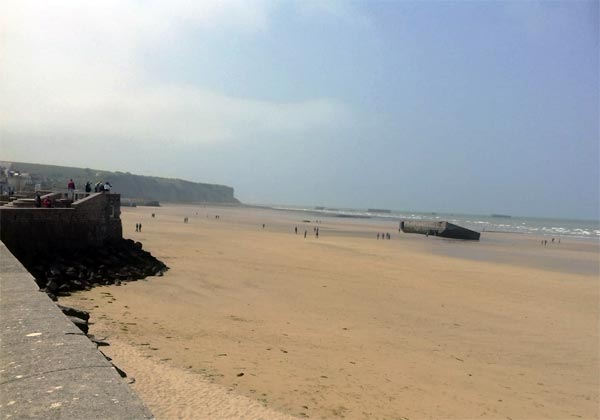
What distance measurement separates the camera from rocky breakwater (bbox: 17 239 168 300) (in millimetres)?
13266

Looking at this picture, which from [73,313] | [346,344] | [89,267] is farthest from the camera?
[89,267]

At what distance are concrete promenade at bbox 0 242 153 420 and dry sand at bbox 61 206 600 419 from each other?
182 cm

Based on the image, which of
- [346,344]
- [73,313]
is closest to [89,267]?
[73,313]

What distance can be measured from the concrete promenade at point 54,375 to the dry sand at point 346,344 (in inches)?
71.8

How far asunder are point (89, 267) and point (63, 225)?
1.83 m

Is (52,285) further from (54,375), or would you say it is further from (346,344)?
(54,375)

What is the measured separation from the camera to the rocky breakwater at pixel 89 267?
13266 millimetres

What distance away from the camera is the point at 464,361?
10.2 m

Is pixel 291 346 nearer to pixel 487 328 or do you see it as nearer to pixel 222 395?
pixel 222 395

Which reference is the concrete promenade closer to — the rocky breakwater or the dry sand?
the dry sand

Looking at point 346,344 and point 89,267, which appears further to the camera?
point 89,267

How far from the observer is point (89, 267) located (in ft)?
50.4

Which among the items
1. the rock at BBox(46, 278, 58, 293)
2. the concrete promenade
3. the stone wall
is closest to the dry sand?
the rock at BBox(46, 278, 58, 293)

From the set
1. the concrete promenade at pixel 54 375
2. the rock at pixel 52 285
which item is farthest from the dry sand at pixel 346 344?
the concrete promenade at pixel 54 375
